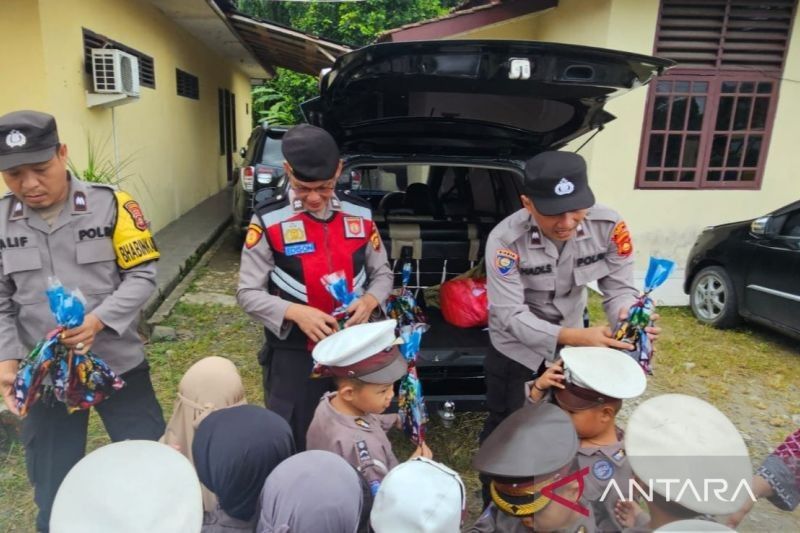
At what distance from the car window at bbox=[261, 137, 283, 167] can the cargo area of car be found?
286cm

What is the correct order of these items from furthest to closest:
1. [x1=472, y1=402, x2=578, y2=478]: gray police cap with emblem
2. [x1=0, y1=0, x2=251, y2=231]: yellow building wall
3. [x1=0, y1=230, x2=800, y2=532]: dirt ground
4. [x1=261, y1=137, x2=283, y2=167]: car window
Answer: [x1=261, y1=137, x2=283, y2=167]: car window, [x1=0, y1=0, x2=251, y2=231]: yellow building wall, [x1=0, y1=230, x2=800, y2=532]: dirt ground, [x1=472, y1=402, x2=578, y2=478]: gray police cap with emblem

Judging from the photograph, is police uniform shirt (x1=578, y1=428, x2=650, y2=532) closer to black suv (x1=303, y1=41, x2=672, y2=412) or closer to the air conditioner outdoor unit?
black suv (x1=303, y1=41, x2=672, y2=412)

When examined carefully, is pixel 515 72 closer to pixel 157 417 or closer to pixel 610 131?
pixel 157 417

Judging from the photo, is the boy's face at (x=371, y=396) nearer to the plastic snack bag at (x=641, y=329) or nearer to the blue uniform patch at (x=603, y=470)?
the blue uniform patch at (x=603, y=470)

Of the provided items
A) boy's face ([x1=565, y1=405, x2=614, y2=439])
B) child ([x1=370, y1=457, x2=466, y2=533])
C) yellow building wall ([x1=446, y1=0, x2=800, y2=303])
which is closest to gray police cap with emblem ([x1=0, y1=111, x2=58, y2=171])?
child ([x1=370, y1=457, x2=466, y2=533])

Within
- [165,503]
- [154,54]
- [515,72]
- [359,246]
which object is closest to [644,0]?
[515,72]

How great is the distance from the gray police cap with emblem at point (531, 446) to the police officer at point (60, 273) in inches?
53.5

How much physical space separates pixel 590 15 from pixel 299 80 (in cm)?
1420

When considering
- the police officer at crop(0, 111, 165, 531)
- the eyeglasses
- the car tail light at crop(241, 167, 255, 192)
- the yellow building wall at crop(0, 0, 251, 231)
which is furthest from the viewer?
the car tail light at crop(241, 167, 255, 192)

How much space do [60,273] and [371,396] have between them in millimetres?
1177

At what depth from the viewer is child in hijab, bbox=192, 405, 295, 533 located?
1.39 m

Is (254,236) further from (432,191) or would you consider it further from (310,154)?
(432,191)

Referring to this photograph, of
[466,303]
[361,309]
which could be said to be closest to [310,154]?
[361,309]

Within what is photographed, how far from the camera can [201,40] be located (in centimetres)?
1089
